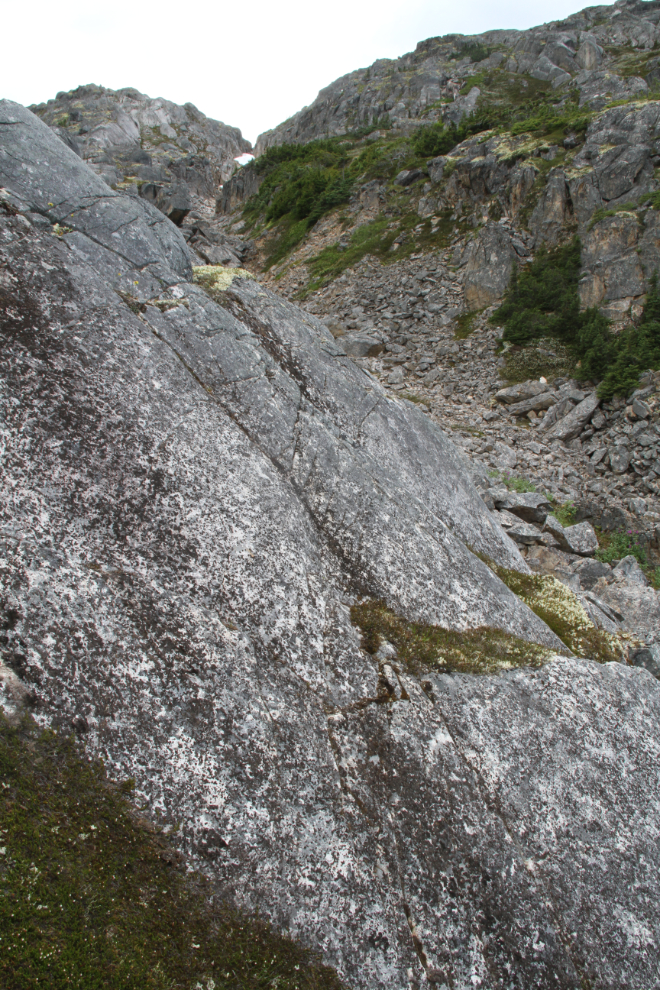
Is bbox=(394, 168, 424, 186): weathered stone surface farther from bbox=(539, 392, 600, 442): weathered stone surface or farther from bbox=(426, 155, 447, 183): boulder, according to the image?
bbox=(539, 392, 600, 442): weathered stone surface

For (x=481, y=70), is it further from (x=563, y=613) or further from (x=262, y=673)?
(x=262, y=673)

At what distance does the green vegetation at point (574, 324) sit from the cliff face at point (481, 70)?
2344cm

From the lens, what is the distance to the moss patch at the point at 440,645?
5.69 meters

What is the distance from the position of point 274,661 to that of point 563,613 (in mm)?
5068

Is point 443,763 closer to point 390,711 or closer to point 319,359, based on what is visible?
point 390,711

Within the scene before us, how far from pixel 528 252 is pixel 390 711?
82.7ft

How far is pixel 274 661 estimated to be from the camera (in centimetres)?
501

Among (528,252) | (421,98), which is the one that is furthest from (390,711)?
(421,98)

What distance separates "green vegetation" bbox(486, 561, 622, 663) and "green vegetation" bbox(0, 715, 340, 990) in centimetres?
524

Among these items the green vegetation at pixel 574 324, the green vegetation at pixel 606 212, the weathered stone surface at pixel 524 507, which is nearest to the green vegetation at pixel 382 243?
the green vegetation at pixel 574 324

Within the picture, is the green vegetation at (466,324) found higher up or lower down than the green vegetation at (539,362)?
higher up

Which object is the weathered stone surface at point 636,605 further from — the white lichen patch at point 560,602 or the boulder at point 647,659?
the white lichen patch at point 560,602

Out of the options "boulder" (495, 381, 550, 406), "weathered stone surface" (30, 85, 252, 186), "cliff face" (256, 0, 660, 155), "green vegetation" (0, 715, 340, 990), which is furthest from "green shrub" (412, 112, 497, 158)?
"green vegetation" (0, 715, 340, 990)

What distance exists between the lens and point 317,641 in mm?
5316
